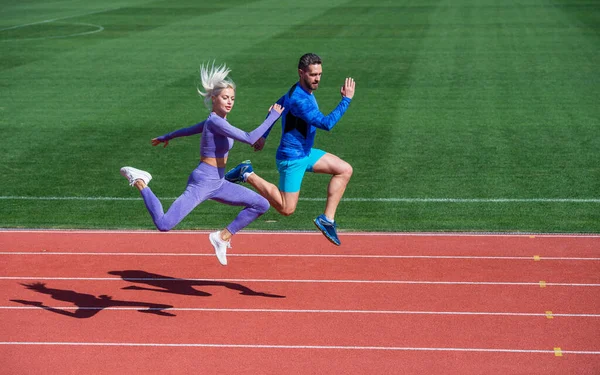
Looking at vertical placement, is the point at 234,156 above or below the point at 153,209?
below

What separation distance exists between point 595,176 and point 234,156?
5.91m

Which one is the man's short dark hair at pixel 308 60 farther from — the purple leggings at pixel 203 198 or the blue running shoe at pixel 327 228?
the blue running shoe at pixel 327 228

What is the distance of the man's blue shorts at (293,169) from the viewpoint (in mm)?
10195

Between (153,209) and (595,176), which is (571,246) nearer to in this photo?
(595,176)

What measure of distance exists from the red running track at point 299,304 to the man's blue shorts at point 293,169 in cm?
117

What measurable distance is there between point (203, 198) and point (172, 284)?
65.9 inches

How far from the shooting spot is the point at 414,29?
Result: 32.6 m

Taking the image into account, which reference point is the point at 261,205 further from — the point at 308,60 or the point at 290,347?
the point at 290,347

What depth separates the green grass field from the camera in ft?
46.3

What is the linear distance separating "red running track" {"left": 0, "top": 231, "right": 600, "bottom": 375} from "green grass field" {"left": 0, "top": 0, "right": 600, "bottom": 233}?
944 mm

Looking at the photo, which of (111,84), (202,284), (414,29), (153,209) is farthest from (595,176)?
(414,29)

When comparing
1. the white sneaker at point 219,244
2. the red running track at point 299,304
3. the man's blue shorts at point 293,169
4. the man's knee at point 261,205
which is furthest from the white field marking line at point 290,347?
the man's blue shorts at point 293,169

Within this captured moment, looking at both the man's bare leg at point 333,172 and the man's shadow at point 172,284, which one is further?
the man's shadow at point 172,284


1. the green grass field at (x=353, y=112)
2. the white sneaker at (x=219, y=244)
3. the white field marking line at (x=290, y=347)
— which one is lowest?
the green grass field at (x=353, y=112)
